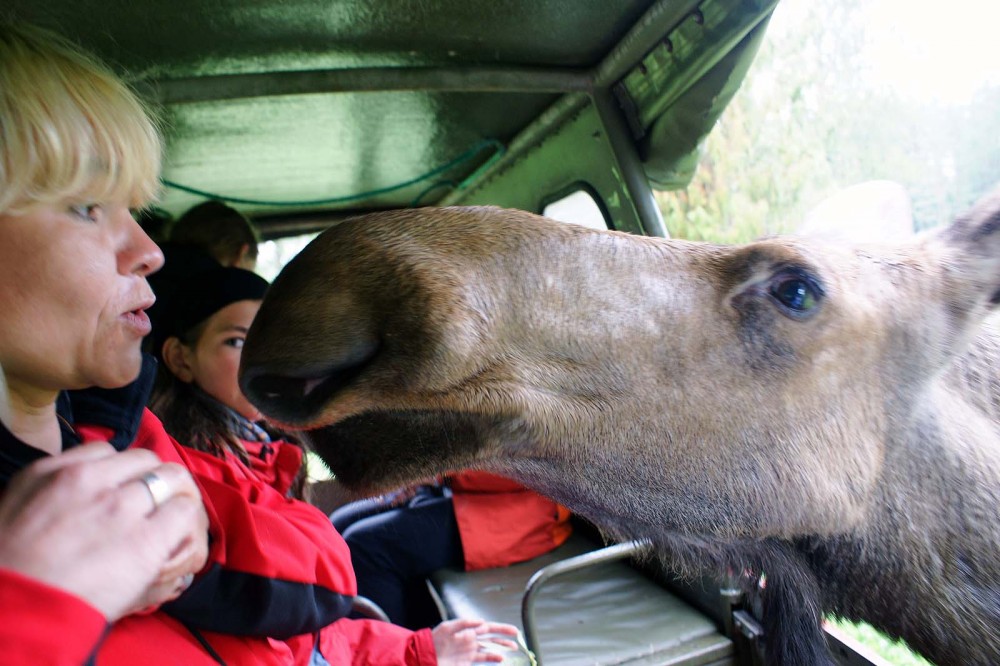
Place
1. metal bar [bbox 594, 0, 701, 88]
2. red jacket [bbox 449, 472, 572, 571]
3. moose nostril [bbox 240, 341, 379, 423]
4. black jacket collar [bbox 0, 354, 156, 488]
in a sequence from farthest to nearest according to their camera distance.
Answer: red jacket [bbox 449, 472, 572, 571]
metal bar [bbox 594, 0, 701, 88]
black jacket collar [bbox 0, 354, 156, 488]
moose nostril [bbox 240, 341, 379, 423]

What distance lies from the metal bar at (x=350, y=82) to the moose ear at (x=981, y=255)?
5.60 ft

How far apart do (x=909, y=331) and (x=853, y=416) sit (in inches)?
7.8

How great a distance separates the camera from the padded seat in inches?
102

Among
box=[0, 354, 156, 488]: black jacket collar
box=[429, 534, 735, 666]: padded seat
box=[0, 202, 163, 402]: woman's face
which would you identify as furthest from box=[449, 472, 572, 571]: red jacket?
box=[0, 202, 163, 402]: woman's face

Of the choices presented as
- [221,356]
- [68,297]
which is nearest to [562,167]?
[221,356]

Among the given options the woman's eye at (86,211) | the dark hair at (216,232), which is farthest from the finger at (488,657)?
the dark hair at (216,232)

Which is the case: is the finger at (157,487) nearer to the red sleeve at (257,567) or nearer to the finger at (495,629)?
the red sleeve at (257,567)

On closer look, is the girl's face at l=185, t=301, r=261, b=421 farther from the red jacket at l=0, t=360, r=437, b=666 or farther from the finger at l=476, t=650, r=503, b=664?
the finger at l=476, t=650, r=503, b=664

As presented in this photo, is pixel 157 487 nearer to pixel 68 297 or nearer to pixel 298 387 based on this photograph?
pixel 298 387

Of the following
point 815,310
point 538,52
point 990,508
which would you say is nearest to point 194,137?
point 538,52

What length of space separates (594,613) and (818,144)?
213cm

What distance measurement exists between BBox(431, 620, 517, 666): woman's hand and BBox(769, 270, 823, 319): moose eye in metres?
1.29

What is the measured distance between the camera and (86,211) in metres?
1.02

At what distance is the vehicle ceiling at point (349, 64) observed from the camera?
2160mm
